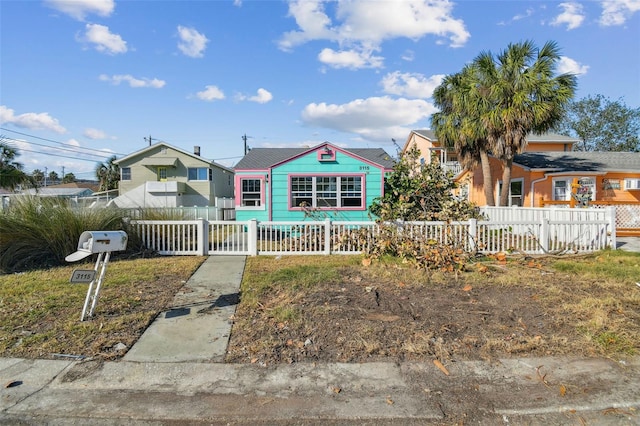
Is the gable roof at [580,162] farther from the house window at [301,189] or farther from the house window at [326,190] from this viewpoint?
the house window at [301,189]

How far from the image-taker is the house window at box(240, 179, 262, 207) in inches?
605

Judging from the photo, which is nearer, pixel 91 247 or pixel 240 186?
pixel 91 247

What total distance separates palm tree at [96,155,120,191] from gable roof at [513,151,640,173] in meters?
39.6

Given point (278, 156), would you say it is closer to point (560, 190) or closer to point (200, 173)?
point (560, 190)

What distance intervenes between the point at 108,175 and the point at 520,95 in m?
41.3

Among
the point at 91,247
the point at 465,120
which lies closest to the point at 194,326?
the point at 91,247

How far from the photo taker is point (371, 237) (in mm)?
9539

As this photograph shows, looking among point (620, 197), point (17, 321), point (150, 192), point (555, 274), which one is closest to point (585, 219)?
point (555, 274)

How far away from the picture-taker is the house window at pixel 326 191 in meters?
14.1

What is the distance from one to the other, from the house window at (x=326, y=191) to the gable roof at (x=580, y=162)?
959 cm

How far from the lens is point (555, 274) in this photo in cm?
729

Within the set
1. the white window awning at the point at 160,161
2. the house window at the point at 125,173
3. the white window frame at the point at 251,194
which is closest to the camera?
the white window frame at the point at 251,194

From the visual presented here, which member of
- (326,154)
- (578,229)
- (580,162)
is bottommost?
Answer: (578,229)

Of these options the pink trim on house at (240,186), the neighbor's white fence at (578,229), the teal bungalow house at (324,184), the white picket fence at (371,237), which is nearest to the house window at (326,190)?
the teal bungalow house at (324,184)
